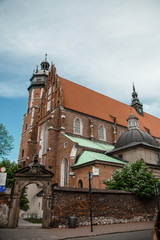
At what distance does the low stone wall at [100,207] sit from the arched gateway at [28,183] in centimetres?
36

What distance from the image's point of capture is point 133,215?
1436cm

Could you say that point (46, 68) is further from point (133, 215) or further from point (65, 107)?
point (133, 215)

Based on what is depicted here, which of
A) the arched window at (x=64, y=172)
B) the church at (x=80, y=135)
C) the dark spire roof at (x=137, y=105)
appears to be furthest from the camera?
the dark spire roof at (x=137, y=105)

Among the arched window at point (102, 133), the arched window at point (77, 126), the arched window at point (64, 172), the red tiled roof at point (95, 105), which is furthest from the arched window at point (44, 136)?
the arched window at point (102, 133)

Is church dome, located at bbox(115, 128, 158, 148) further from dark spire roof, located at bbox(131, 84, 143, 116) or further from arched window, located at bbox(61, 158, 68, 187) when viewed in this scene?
dark spire roof, located at bbox(131, 84, 143, 116)

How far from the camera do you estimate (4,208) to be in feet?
35.7

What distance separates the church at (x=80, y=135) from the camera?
2042cm

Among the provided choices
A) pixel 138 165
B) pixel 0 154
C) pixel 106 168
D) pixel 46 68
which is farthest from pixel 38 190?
pixel 46 68

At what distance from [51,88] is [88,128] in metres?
8.34

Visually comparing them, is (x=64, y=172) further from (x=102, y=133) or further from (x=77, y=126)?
(x=102, y=133)

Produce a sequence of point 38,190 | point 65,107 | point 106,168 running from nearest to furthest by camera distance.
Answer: point 106,168 → point 38,190 → point 65,107

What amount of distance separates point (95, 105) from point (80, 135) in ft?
24.7

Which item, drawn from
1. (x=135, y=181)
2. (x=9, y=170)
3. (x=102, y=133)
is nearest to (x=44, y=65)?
(x=102, y=133)

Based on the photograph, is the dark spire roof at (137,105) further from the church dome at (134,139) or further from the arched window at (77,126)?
the church dome at (134,139)
